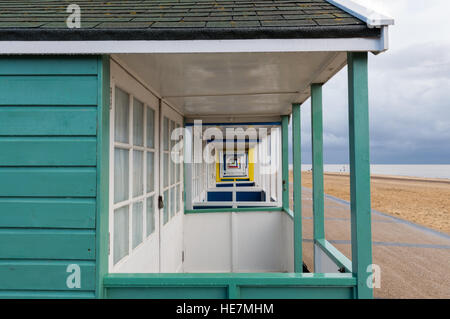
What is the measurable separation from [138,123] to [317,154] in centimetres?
178

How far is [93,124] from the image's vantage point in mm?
1646

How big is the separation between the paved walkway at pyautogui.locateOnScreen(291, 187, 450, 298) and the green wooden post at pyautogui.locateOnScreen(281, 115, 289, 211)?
1.60 meters

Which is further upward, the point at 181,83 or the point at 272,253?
the point at 181,83

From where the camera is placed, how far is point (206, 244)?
182 inches

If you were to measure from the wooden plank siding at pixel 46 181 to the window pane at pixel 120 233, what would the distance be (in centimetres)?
35

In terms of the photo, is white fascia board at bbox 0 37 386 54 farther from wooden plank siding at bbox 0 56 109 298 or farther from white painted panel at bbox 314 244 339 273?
white painted panel at bbox 314 244 339 273

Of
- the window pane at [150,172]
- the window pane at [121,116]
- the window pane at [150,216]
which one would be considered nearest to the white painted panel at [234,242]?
the window pane at [150,216]

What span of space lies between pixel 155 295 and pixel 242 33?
5.72 feet

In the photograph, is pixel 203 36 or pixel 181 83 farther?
pixel 181 83

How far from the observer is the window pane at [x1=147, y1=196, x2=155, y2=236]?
9.00 feet

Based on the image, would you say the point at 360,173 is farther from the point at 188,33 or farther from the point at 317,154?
the point at 188,33
